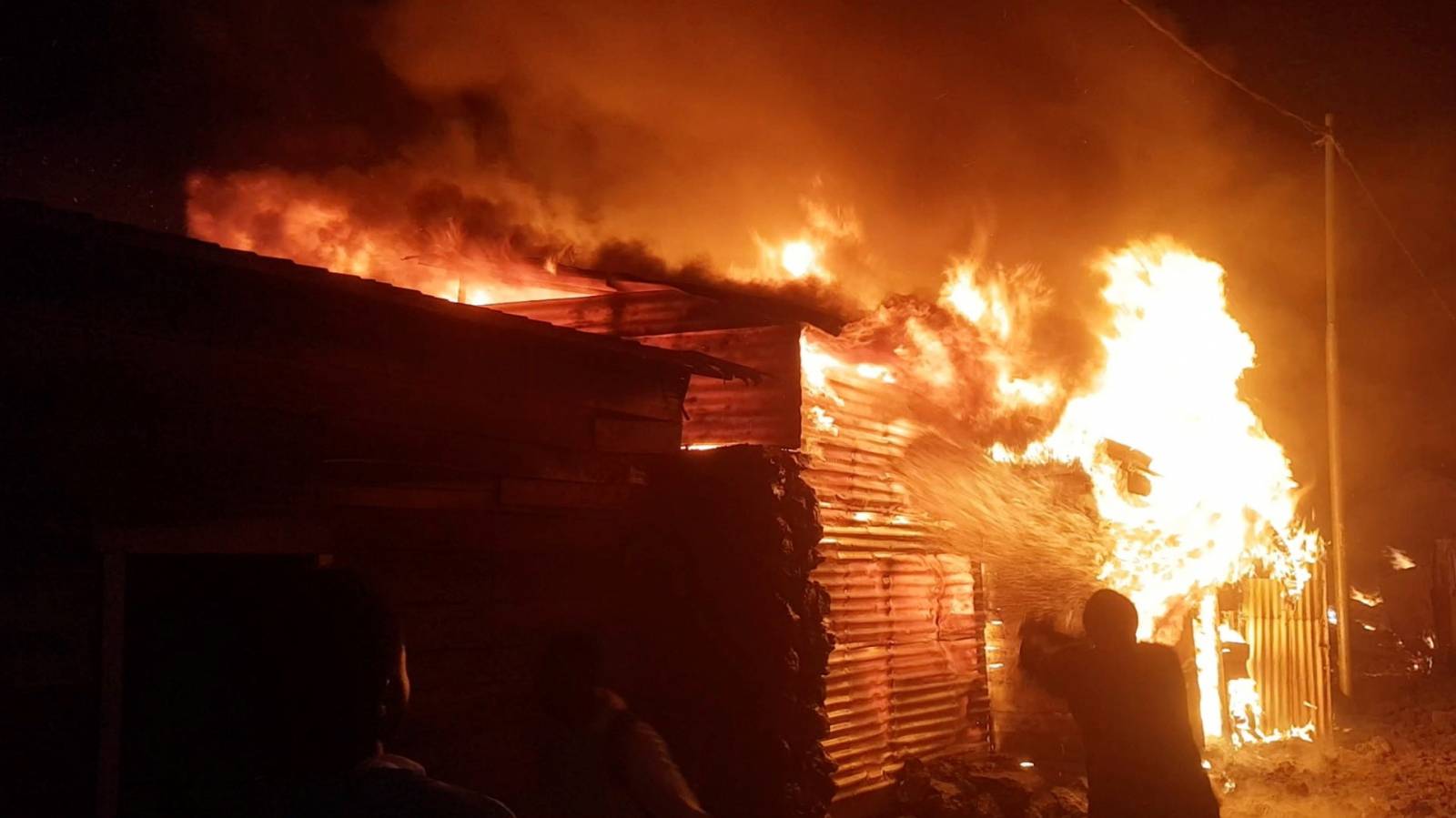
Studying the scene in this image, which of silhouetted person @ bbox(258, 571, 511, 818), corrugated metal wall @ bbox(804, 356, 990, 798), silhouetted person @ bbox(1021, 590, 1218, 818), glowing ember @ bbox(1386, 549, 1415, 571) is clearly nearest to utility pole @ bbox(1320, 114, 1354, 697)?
corrugated metal wall @ bbox(804, 356, 990, 798)

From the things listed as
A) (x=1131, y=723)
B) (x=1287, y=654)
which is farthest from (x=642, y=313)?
(x=1287, y=654)

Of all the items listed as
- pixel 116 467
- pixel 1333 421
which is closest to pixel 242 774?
pixel 116 467

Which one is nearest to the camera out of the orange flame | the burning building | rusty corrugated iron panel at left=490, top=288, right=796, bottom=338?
the burning building

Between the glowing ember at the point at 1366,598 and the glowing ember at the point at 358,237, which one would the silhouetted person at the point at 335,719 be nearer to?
the glowing ember at the point at 358,237

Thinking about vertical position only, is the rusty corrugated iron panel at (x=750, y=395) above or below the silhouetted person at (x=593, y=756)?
above

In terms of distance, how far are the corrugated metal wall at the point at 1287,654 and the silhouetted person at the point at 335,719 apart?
15249 mm

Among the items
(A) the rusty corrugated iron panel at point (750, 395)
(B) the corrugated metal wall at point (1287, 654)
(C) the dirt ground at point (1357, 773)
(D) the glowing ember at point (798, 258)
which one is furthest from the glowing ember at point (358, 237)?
(B) the corrugated metal wall at point (1287, 654)

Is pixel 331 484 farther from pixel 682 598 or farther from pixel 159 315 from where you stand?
pixel 682 598

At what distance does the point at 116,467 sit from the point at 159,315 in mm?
857

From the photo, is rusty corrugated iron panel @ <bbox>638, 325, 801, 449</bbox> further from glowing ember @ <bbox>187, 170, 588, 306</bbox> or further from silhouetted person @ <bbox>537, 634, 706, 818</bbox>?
silhouetted person @ <bbox>537, 634, 706, 818</bbox>

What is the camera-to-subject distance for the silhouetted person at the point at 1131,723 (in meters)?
5.58

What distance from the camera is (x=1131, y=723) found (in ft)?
18.6

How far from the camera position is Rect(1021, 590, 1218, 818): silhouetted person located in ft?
18.3

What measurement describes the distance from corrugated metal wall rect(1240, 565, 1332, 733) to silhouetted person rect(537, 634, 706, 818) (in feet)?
43.0
